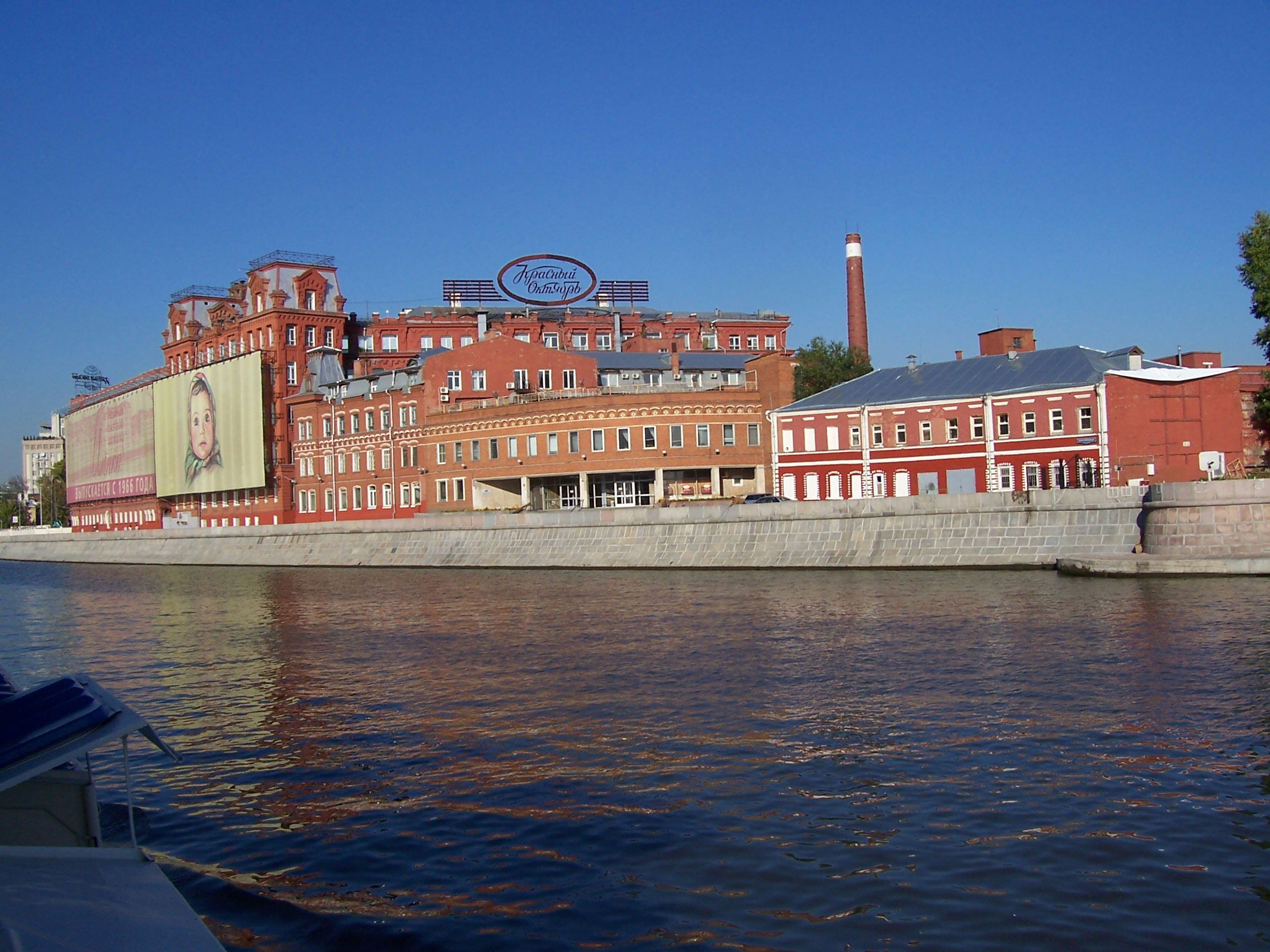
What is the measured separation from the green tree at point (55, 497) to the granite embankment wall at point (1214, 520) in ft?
511

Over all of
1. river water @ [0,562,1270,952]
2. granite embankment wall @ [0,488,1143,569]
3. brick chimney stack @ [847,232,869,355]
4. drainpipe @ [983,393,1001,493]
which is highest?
brick chimney stack @ [847,232,869,355]

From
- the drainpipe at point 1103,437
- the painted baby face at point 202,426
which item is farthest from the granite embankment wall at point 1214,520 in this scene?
the painted baby face at point 202,426

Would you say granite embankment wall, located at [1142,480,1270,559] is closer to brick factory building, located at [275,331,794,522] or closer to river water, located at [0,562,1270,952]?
river water, located at [0,562,1270,952]

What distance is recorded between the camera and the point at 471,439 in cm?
8456

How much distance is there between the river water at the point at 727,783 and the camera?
37.4 feet

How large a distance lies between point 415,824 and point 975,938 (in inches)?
281

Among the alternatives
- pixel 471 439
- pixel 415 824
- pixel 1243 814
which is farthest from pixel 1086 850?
pixel 471 439

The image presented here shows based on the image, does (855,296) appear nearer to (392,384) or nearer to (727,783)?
(392,384)

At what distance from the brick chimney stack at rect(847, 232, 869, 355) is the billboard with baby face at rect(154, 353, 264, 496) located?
182 ft

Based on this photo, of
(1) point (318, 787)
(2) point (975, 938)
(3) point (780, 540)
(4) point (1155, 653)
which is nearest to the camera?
(2) point (975, 938)

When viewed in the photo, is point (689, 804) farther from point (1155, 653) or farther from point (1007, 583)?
point (1007, 583)

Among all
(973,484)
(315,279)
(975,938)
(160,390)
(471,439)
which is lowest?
(975,938)

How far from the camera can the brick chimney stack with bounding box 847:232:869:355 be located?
11062 centimetres

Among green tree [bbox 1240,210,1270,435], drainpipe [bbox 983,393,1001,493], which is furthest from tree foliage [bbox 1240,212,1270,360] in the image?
drainpipe [bbox 983,393,1001,493]
